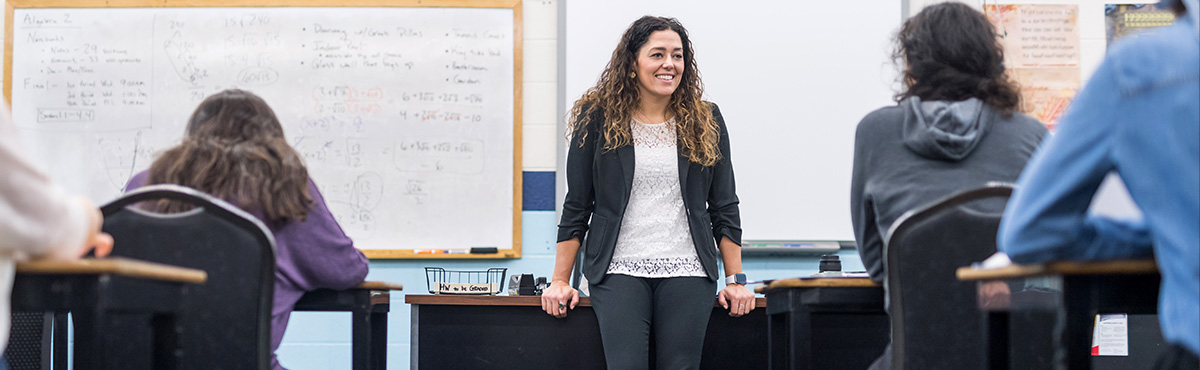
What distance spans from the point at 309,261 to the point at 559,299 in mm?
740

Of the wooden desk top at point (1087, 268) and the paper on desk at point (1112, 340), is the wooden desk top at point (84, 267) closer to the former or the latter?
the wooden desk top at point (1087, 268)

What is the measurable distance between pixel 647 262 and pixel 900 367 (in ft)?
2.61

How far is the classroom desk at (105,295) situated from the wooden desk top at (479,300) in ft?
2.69

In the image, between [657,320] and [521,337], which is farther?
[521,337]

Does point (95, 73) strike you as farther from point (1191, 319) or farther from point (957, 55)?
point (1191, 319)

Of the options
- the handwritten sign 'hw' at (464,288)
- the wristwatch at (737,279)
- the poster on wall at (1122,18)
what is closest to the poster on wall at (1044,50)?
the poster on wall at (1122,18)

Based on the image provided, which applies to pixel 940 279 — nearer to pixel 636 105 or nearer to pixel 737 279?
pixel 737 279

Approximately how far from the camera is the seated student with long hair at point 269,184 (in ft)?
6.31

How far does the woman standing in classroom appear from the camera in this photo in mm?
2367

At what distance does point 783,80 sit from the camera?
12.2 ft

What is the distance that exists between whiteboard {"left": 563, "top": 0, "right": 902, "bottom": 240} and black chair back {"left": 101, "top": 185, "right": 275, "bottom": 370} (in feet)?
6.84

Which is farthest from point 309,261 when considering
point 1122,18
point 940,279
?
point 1122,18

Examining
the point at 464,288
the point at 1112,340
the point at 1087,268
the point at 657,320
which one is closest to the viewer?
the point at 1087,268

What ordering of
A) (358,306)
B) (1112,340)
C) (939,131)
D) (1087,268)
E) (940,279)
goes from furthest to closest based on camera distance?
(1112,340)
(358,306)
(939,131)
(940,279)
(1087,268)
